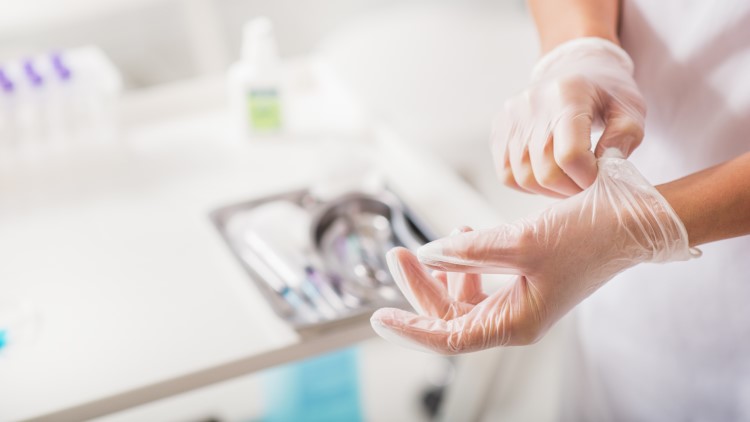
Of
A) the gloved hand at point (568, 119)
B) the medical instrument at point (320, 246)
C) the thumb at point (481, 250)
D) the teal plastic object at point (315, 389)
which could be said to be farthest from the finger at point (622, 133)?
the teal plastic object at point (315, 389)

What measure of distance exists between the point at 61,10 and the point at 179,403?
824 millimetres

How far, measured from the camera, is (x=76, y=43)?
1422 mm

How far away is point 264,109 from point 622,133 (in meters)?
0.81

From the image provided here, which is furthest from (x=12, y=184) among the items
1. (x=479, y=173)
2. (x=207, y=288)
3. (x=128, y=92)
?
(x=479, y=173)

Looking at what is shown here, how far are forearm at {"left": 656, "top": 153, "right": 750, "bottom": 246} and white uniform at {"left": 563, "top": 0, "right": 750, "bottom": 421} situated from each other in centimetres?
10

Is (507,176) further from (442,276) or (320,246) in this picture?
(320,246)

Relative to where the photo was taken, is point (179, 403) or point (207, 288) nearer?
point (207, 288)

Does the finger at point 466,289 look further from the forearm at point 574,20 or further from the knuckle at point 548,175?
the forearm at point 574,20

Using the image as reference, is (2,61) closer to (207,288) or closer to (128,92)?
(128,92)

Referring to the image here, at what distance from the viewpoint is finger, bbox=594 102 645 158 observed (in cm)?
64

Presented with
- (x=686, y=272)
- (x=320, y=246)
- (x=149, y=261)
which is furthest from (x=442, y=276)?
(x=149, y=261)

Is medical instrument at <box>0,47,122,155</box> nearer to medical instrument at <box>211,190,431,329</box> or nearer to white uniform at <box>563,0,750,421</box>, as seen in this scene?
medical instrument at <box>211,190,431,329</box>

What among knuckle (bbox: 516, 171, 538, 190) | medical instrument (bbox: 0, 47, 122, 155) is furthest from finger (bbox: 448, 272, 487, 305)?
medical instrument (bbox: 0, 47, 122, 155)

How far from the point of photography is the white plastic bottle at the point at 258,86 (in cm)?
126
